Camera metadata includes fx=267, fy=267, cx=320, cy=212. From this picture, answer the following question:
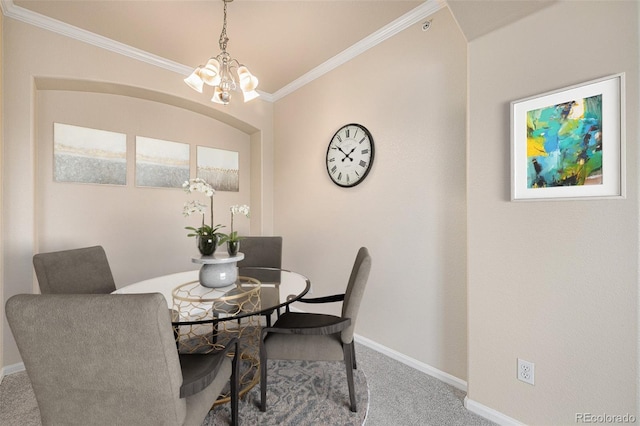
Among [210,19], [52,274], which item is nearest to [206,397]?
[52,274]

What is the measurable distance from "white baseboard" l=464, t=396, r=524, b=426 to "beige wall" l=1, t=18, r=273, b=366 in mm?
2715

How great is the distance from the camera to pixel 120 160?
2.77m

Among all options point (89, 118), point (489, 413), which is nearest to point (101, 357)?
point (489, 413)

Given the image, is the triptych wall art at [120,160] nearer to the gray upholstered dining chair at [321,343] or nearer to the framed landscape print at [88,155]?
the framed landscape print at [88,155]

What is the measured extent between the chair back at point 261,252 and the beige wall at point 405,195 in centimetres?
45

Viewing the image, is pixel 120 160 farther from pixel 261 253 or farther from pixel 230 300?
pixel 230 300

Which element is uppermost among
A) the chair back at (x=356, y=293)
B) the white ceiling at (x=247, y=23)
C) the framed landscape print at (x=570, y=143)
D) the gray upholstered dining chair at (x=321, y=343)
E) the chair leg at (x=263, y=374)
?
the white ceiling at (x=247, y=23)

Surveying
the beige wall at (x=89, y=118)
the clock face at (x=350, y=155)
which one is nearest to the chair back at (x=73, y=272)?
the beige wall at (x=89, y=118)

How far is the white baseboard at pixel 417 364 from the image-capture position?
6.23ft

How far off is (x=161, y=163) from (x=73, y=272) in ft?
4.98

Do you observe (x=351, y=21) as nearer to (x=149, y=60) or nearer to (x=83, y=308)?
(x=149, y=60)

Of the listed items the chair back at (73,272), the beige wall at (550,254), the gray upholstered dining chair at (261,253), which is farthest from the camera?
the gray upholstered dining chair at (261,253)

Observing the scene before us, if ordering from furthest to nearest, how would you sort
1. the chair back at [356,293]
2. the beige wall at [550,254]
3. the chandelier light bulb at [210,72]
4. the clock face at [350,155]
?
the clock face at [350,155] → the chandelier light bulb at [210,72] → the chair back at [356,293] → the beige wall at [550,254]

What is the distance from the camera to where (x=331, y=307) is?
2891 millimetres
